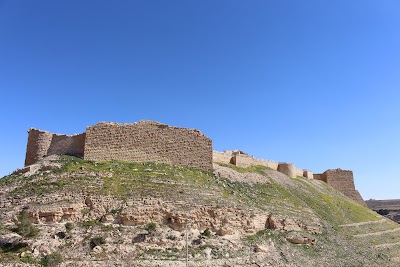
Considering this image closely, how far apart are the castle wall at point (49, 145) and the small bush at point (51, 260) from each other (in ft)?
36.0

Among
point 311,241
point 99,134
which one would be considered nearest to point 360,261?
point 311,241

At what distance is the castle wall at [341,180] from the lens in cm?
4878

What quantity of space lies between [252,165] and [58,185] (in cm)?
2178

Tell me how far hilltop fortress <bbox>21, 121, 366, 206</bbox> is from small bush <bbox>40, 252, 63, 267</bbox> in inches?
389

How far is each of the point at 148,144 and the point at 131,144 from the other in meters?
1.30

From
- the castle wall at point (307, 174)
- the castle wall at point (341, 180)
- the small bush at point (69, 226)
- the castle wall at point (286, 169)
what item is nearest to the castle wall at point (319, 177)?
the castle wall at point (341, 180)

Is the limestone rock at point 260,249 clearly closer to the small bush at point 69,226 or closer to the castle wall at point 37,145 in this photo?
the small bush at point 69,226

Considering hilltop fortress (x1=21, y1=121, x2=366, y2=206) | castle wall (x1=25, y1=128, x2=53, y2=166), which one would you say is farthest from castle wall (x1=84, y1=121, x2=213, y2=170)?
castle wall (x1=25, y1=128, x2=53, y2=166)

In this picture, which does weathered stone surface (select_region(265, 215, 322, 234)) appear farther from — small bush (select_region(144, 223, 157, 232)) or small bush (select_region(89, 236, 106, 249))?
small bush (select_region(89, 236, 106, 249))

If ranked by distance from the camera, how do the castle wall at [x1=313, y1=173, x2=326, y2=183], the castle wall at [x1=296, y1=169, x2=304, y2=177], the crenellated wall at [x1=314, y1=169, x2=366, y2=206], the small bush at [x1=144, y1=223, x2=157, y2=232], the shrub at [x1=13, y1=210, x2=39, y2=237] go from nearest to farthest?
the shrub at [x1=13, y1=210, x2=39, y2=237] → the small bush at [x1=144, y1=223, x2=157, y2=232] → the castle wall at [x1=296, y1=169, x2=304, y2=177] → the crenellated wall at [x1=314, y1=169, x2=366, y2=206] → the castle wall at [x1=313, y1=173, x2=326, y2=183]

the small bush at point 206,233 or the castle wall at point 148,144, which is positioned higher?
the castle wall at point 148,144

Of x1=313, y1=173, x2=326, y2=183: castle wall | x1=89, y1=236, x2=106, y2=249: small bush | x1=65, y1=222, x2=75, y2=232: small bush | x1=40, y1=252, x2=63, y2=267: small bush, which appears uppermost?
x1=313, y1=173, x2=326, y2=183: castle wall

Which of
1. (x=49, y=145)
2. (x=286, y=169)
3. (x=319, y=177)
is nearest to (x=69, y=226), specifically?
(x=49, y=145)

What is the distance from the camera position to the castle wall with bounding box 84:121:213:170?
27328 millimetres
